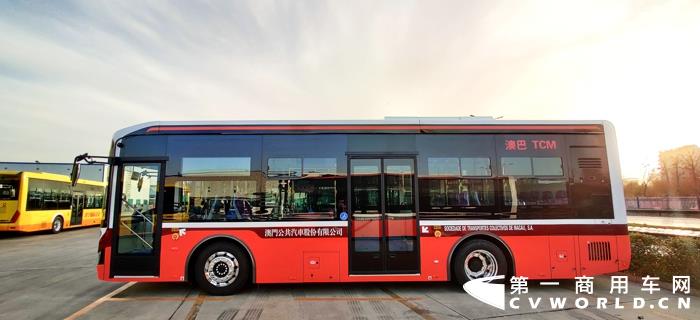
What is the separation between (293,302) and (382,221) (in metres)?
2.22

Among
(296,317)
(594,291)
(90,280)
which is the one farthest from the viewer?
(90,280)

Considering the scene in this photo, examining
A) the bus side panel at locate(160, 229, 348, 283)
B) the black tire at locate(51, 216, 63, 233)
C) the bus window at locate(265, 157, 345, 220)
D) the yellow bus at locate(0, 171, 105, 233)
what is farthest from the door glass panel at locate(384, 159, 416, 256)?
the black tire at locate(51, 216, 63, 233)

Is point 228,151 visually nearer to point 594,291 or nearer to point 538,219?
point 538,219

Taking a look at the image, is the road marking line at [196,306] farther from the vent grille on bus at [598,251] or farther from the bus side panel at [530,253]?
the vent grille on bus at [598,251]

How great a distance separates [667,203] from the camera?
40219mm

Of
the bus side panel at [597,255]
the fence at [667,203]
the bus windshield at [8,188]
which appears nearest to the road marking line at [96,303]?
the bus side panel at [597,255]

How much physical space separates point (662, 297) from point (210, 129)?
925 cm

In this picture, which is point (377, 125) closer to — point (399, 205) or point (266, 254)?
point (399, 205)

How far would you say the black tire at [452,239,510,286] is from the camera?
750 cm

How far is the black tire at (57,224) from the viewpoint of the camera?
20.8m

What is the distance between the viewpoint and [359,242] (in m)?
7.43

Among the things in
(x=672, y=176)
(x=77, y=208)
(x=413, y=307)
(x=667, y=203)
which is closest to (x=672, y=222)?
(x=667, y=203)

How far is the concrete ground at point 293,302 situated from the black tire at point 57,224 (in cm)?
1408

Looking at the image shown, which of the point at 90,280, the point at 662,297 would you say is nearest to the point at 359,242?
the point at 662,297
